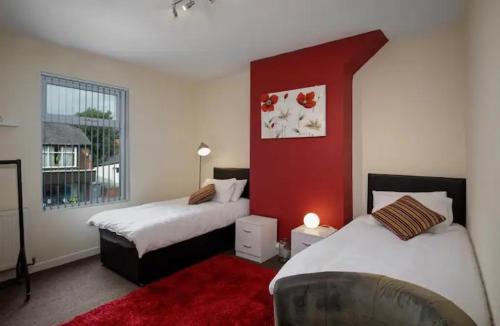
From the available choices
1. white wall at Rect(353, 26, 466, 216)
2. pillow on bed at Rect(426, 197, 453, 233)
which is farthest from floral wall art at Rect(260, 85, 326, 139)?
pillow on bed at Rect(426, 197, 453, 233)

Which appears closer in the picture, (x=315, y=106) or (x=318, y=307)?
(x=318, y=307)

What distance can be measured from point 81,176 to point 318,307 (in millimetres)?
3289

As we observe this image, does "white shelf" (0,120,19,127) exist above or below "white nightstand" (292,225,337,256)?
above

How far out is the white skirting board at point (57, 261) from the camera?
2.72 m

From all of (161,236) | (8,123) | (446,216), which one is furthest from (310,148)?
(8,123)

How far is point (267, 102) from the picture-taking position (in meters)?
3.45

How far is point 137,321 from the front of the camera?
6.49 ft

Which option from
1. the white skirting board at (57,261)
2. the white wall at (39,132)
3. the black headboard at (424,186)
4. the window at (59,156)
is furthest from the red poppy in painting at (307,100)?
the white skirting board at (57,261)

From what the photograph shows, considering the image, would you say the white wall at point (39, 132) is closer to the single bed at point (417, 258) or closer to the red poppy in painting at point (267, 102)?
the red poppy in painting at point (267, 102)

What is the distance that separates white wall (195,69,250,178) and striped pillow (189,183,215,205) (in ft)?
2.40

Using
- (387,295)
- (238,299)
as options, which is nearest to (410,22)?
(387,295)

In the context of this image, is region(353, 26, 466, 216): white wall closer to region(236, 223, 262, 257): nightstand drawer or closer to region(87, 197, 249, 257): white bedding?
region(236, 223, 262, 257): nightstand drawer

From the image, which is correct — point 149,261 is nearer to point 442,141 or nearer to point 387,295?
point 387,295

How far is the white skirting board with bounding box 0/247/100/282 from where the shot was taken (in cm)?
272
